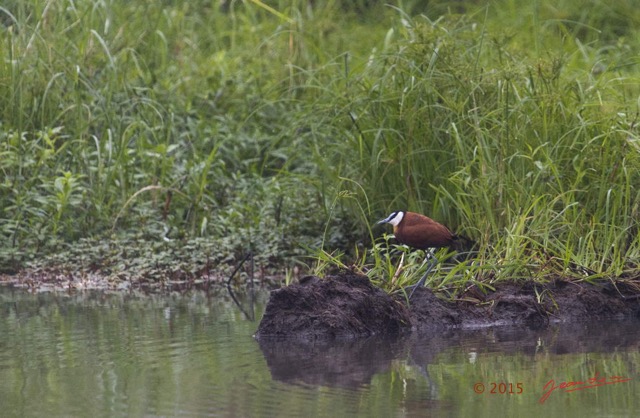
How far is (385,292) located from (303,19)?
20.6 ft

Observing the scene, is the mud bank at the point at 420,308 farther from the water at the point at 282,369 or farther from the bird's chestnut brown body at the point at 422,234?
the bird's chestnut brown body at the point at 422,234

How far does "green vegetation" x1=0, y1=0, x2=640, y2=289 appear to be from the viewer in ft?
24.5

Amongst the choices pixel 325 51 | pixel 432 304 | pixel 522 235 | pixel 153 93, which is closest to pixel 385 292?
pixel 432 304

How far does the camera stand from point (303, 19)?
12391 millimetres

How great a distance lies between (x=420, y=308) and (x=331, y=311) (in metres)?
0.58

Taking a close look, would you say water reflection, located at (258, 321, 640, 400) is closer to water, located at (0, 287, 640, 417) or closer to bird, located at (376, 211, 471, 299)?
water, located at (0, 287, 640, 417)

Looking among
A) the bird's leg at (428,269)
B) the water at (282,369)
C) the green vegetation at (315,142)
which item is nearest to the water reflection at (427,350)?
the water at (282,369)

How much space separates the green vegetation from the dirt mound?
0.25 m

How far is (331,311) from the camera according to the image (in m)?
6.46

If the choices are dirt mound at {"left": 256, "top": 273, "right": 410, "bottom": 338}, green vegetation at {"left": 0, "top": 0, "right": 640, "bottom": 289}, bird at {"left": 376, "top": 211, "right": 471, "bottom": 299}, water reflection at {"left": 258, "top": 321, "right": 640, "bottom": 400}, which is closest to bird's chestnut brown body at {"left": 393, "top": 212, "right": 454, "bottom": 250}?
bird at {"left": 376, "top": 211, "right": 471, "bottom": 299}

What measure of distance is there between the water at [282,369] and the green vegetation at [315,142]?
752mm


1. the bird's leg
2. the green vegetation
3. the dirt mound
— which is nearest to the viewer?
the dirt mound

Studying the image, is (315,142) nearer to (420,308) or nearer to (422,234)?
(422,234)

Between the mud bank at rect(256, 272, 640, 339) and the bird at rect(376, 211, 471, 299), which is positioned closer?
the mud bank at rect(256, 272, 640, 339)
